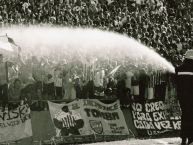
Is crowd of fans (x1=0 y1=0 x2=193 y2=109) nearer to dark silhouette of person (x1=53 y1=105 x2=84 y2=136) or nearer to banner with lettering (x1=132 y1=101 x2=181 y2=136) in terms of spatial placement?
banner with lettering (x1=132 y1=101 x2=181 y2=136)

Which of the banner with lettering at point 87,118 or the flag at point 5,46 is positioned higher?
the flag at point 5,46

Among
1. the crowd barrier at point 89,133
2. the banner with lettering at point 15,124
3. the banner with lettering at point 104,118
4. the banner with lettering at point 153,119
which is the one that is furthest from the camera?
the banner with lettering at point 153,119

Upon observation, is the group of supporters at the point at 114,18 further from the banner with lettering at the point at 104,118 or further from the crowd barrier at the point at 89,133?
the banner with lettering at the point at 104,118

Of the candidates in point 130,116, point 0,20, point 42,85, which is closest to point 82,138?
point 130,116

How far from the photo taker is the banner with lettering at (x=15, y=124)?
37.0ft

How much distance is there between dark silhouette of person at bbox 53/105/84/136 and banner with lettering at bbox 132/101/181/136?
170 cm

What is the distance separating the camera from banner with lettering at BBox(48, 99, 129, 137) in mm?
12266

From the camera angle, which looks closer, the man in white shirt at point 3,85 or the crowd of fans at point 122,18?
the man in white shirt at point 3,85

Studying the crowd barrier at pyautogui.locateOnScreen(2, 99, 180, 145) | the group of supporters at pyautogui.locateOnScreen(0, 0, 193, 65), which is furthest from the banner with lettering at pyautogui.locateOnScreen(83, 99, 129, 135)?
the group of supporters at pyautogui.locateOnScreen(0, 0, 193, 65)

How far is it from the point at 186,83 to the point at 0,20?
13.0 meters

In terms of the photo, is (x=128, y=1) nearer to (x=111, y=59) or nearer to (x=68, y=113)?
(x=111, y=59)

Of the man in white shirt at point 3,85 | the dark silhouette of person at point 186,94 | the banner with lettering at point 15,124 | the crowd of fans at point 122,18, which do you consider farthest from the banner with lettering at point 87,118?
the crowd of fans at point 122,18

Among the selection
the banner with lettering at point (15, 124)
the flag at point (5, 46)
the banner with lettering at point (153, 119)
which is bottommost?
the banner with lettering at point (153, 119)

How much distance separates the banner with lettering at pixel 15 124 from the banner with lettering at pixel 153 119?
3.12 metres
